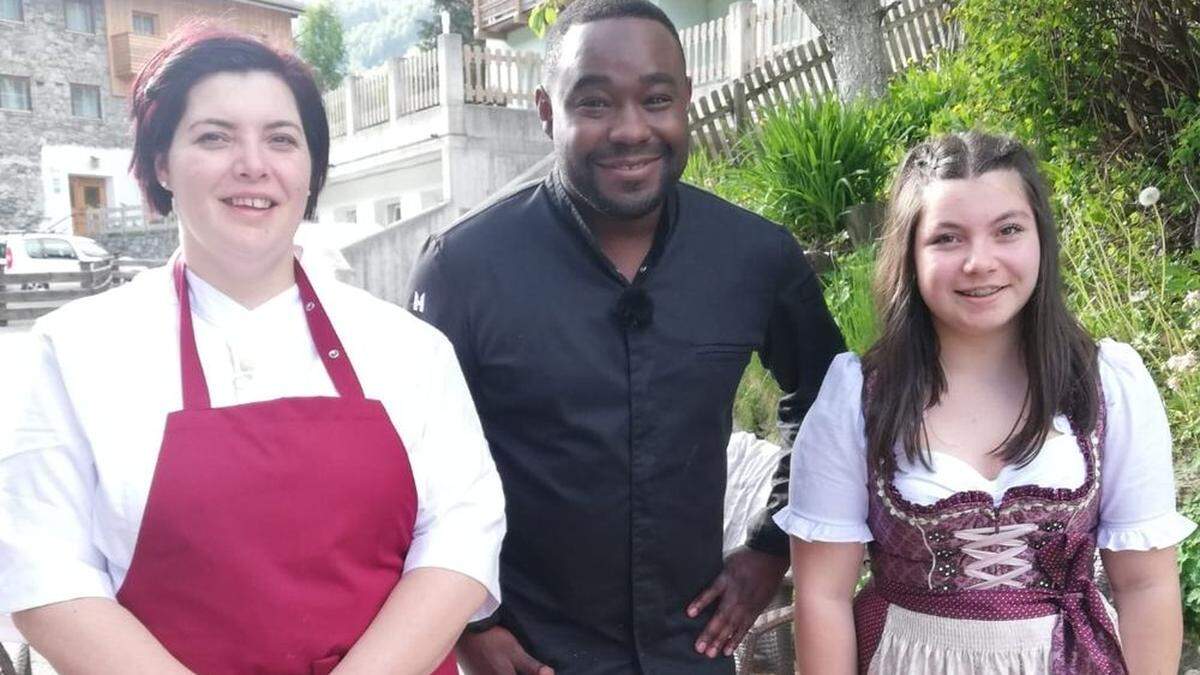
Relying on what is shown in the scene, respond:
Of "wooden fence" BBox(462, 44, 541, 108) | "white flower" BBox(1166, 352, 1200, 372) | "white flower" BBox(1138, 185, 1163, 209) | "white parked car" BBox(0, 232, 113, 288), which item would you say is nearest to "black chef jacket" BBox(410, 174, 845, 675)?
"white flower" BBox(1166, 352, 1200, 372)

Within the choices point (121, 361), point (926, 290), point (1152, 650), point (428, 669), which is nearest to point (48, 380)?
point (121, 361)

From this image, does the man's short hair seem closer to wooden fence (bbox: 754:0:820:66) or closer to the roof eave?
wooden fence (bbox: 754:0:820:66)

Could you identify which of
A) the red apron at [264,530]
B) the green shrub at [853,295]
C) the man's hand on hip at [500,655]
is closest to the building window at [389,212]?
the green shrub at [853,295]

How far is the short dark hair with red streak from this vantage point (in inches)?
61.2

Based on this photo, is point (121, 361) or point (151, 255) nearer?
point (121, 361)

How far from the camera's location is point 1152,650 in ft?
5.81

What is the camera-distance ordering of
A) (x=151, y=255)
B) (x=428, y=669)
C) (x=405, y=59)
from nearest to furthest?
1. (x=428, y=669)
2. (x=405, y=59)
3. (x=151, y=255)

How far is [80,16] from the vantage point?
107 feet

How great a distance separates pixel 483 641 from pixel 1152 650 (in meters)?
1.20

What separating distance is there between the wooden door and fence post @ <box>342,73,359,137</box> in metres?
17.6

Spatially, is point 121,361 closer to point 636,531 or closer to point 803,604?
point 636,531

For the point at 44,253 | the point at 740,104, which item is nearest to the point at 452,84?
the point at 740,104

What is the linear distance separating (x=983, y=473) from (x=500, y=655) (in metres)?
0.95

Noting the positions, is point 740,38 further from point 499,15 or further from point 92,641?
point 92,641
